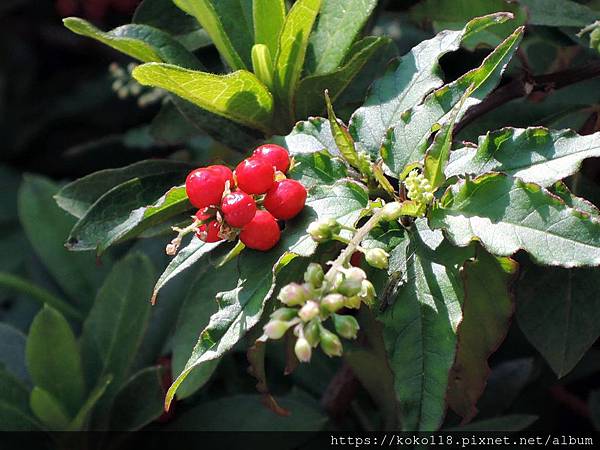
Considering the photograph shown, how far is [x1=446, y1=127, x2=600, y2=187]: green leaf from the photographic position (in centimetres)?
94

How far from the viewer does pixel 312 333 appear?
0.83 m

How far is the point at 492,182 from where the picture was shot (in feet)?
3.06

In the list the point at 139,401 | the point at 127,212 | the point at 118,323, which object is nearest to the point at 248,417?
the point at 139,401

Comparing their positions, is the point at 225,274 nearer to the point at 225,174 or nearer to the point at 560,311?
the point at 225,174

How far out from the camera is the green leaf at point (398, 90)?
108 centimetres

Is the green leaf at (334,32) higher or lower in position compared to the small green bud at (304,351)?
higher

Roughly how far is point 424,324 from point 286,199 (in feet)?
0.71

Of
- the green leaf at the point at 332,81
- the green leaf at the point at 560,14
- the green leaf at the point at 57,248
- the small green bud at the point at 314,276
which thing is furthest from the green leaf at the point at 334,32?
the green leaf at the point at 57,248

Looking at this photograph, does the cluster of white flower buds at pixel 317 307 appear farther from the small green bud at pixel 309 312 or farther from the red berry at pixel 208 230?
the red berry at pixel 208 230

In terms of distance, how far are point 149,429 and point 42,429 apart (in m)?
0.23

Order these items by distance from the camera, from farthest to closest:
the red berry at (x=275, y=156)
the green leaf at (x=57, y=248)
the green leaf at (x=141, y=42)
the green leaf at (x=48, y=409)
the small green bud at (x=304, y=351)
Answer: the green leaf at (x=57, y=248) < the green leaf at (x=48, y=409) < the green leaf at (x=141, y=42) < the red berry at (x=275, y=156) < the small green bud at (x=304, y=351)

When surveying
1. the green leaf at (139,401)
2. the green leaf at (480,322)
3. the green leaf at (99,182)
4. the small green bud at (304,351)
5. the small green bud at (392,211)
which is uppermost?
the small green bud at (304,351)

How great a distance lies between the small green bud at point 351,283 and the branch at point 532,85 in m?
0.47

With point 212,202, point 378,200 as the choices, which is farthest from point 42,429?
point 378,200
